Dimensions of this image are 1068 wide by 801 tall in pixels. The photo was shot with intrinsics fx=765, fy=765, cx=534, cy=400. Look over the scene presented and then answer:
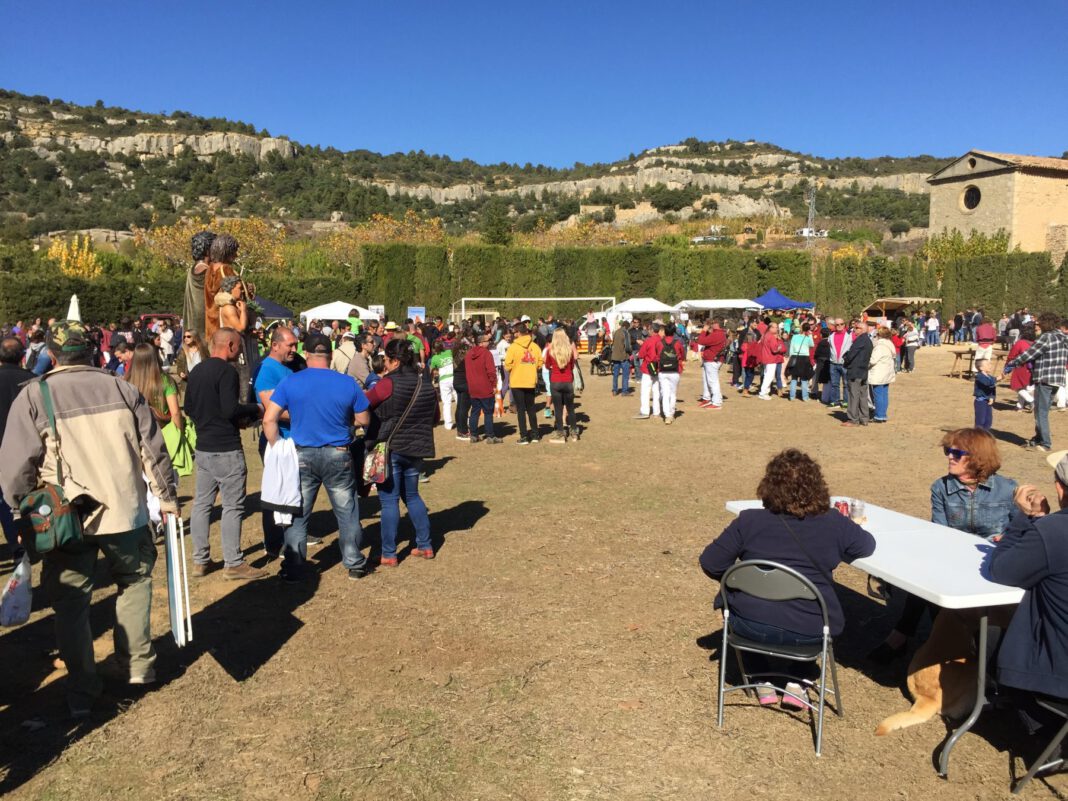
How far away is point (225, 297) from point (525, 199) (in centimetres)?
11263

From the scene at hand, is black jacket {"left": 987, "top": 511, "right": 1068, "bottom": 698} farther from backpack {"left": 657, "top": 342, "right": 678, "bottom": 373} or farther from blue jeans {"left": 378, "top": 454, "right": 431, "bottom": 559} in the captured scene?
backpack {"left": 657, "top": 342, "right": 678, "bottom": 373}

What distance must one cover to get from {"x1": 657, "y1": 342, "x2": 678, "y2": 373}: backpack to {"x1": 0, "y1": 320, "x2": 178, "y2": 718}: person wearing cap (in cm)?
1086

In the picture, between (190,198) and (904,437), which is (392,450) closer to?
(904,437)

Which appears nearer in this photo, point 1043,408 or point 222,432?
point 222,432

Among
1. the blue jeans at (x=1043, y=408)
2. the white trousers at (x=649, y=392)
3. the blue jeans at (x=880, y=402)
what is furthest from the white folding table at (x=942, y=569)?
the blue jeans at (x=880, y=402)

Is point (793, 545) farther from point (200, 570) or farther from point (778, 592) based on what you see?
point (200, 570)

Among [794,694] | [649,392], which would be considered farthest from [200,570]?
[649,392]

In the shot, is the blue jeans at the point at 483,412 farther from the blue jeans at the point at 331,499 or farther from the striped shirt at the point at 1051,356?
the striped shirt at the point at 1051,356

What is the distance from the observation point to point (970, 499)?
14.7 feet

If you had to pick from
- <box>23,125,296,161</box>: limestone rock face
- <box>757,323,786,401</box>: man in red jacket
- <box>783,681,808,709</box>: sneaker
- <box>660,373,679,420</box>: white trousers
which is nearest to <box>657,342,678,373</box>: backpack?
<box>660,373,679,420</box>: white trousers

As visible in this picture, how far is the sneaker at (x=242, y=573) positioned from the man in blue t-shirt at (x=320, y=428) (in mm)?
336

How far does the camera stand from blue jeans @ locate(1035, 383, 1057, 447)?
10.7 m

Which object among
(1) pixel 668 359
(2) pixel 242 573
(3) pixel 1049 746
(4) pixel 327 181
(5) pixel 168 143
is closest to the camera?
(3) pixel 1049 746

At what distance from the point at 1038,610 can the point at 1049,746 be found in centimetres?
54
